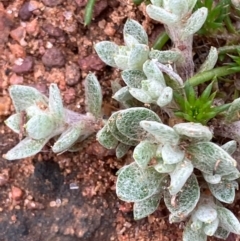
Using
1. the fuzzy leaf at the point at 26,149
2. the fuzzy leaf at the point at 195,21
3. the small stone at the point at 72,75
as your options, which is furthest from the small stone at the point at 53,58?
the fuzzy leaf at the point at 195,21

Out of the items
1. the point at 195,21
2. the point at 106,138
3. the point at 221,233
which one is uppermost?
the point at 195,21

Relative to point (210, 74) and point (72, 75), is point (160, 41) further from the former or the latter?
point (72, 75)

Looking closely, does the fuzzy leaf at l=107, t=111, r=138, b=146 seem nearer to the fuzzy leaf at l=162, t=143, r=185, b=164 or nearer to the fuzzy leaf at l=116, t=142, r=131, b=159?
the fuzzy leaf at l=116, t=142, r=131, b=159

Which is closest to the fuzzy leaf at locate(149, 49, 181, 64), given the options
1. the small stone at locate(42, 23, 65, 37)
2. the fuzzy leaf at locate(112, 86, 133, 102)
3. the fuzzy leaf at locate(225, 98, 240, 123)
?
the fuzzy leaf at locate(112, 86, 133, 102)

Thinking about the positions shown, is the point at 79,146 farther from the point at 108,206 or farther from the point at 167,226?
the point at 167,226

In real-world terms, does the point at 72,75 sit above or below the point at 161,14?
below

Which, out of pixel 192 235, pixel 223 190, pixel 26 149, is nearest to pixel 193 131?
pixel 223 190
